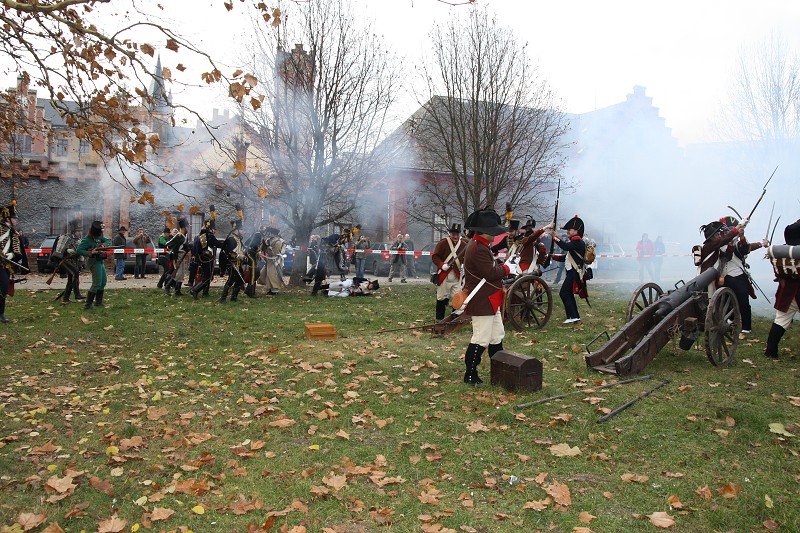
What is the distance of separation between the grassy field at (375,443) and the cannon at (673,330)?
0.27 m

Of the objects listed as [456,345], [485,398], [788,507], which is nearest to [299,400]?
[485,398]

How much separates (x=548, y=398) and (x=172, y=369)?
4307mm

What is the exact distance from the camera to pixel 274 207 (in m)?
16.5

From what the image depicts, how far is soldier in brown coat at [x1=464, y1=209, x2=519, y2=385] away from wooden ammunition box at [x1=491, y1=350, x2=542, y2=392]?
30cm

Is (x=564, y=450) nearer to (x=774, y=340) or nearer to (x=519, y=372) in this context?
(x=519, y=372)

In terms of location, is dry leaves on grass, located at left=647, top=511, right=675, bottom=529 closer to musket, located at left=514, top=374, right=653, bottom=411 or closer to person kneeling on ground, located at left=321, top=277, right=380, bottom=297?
musket, located at left=514, top=374, right=653, bottom=411

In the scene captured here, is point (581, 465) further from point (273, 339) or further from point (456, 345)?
point (273, 339)

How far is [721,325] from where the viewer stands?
6.95 m

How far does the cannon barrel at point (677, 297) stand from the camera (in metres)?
7.01

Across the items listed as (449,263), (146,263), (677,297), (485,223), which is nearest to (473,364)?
(485,223)

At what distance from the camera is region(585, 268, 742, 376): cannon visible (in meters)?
6.55

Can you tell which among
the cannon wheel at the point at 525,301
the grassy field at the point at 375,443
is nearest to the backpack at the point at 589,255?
the cannon wheel at the point at 525,301

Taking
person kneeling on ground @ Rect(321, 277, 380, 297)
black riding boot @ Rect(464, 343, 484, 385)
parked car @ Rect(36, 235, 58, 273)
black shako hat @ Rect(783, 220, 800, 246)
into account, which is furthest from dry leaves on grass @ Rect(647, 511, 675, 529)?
parked car @ Rect(36, 235, 58, 273)

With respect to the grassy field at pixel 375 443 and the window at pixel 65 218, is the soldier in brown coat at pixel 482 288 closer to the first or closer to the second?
the grassy field at pixel 375 443
